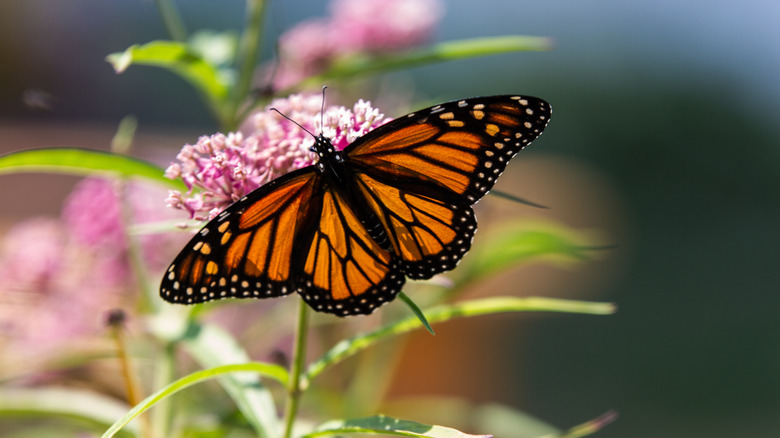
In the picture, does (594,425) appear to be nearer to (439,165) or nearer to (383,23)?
(439,165)

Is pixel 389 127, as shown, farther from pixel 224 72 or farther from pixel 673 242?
pixel 673 242

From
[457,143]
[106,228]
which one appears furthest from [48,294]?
[457,143]

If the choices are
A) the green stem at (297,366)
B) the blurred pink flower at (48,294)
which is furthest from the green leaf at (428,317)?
the blurred pink flower at (48,294)

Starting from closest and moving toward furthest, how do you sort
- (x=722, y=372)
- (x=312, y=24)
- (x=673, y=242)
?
(x=312, y=24) → (x=722, y=372) → (x=673, y=242)

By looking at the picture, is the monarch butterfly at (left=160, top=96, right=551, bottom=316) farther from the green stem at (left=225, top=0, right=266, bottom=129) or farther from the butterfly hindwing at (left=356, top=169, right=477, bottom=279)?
the green stem at (left=225, top=0, right=266, bottom=129)

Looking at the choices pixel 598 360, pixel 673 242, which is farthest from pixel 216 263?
pixel 673 242

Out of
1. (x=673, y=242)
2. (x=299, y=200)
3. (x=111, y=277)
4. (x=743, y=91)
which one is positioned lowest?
(x=299, y=200)
